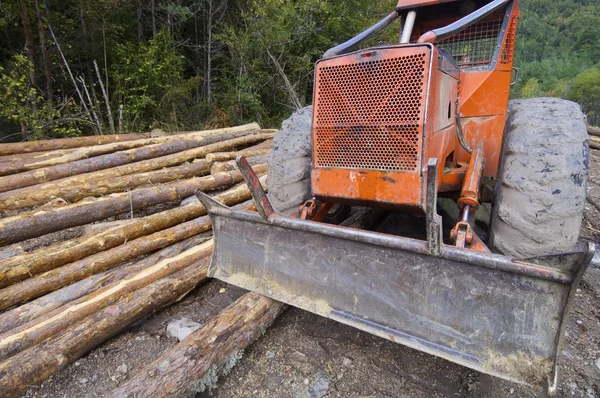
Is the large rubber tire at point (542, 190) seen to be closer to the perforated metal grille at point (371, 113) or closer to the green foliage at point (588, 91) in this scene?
the perforated metal grille at point (371, 113)

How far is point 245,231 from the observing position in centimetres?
270

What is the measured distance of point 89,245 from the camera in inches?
133

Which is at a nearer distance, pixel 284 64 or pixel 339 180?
pixel 339 180

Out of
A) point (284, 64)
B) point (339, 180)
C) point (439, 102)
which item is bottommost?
point (339, 180)

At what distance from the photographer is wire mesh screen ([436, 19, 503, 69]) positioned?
3033mm

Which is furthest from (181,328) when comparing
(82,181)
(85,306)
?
(82,181)

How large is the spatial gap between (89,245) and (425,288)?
294cm

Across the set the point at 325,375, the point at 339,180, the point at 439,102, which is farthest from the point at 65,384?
the point at 439,102

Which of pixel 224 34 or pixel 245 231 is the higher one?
pixel 224 34

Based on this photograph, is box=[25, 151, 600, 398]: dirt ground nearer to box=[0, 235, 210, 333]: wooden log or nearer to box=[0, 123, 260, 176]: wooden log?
box=[0, 235, 210, 333]: wooden log

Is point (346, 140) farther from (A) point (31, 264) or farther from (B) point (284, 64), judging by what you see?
(B) point (284, 64)

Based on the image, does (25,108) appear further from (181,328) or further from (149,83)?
(181,328)

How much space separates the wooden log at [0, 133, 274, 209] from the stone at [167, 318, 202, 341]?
2.53m

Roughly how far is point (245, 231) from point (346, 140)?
3.27 ft
